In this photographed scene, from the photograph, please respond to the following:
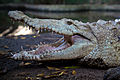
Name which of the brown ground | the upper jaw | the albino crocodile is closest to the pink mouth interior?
the albino crocodile

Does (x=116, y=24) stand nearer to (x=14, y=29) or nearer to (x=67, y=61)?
(x=67, y=61)

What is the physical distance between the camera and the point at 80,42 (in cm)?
285

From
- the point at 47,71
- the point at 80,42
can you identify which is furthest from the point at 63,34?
the point at 47,71

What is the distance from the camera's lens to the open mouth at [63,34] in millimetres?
2691

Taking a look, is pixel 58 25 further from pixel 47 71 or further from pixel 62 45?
pixel 47 71

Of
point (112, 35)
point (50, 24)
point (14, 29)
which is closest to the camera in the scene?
point (50, 24)

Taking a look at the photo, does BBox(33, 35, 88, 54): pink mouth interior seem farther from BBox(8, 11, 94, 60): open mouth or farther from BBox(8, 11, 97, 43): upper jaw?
BBox(8, 11, 97, 43): upper jaw

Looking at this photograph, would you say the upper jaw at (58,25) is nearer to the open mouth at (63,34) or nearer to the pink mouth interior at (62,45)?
the open mouth at (63,34)

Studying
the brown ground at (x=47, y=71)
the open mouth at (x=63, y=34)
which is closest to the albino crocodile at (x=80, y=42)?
the open mouth at (x=63, y=34)

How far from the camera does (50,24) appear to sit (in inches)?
109

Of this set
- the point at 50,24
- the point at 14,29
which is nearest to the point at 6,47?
the point at 50,24

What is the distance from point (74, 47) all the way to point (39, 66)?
682mm

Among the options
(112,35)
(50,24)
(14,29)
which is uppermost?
(50,24)

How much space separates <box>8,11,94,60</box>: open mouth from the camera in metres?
2.69
